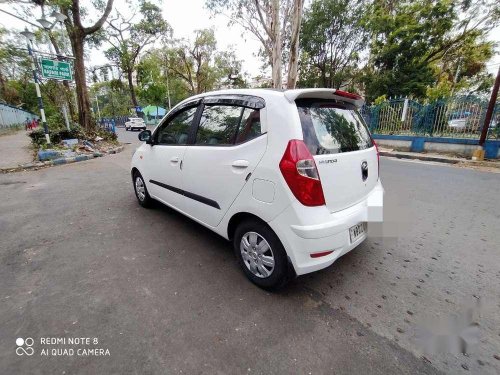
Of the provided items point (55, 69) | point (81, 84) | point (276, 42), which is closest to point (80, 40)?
point (81, 84)

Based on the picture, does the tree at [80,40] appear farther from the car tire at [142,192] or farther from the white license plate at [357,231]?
the white license plate at [357,231]

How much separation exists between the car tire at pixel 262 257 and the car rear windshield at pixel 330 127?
0.77 meters

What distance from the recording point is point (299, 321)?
1.89m

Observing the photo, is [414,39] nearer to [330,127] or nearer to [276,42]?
[276,42]

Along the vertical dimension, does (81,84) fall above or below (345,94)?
above

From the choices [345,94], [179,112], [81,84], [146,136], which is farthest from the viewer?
[81,84]

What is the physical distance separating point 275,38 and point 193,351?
12.8 meters

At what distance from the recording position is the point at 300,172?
1.80 metres

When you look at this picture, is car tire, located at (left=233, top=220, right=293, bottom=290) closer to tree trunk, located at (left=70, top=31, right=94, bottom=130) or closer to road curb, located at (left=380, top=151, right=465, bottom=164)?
road curb, located at (left=380, top=151, right=465, bottom=164)

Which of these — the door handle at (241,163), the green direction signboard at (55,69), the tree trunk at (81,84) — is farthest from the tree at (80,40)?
the door handle at (241,163)

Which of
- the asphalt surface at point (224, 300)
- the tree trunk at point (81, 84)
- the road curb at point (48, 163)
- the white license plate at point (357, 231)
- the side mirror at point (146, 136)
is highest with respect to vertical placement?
the tree trunk at point (81, 84)

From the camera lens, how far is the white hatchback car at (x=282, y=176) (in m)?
1.85

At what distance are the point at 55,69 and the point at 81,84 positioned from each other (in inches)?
112

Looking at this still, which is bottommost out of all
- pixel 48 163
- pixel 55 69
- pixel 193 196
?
pixel 48 163
